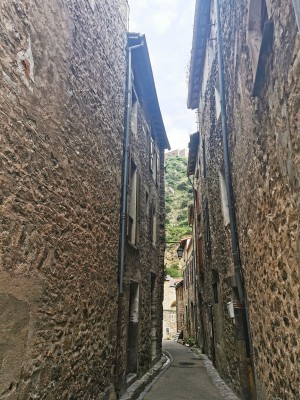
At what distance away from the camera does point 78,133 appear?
445 cm

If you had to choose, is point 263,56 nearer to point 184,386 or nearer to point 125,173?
point 125,173

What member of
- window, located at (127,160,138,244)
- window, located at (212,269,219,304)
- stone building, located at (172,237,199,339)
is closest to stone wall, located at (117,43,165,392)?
window, located at (127,160,138,244)

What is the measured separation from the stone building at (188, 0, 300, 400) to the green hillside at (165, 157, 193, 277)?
3575cm

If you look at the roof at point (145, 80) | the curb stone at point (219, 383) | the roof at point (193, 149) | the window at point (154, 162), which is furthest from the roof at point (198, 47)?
the curb stone at point (219, 383)

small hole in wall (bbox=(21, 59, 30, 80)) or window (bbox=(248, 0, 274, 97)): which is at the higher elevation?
window (bbox=(248, 0, 274, 97))

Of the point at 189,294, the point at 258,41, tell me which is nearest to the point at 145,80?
the point at 258,41

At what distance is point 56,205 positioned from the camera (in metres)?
3.65

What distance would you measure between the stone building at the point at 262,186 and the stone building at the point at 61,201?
2170 mm

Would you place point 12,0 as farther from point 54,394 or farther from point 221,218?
point 221,218

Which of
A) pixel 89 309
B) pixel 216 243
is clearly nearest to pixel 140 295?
pixel 216 243

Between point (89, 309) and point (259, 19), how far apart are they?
168 inches

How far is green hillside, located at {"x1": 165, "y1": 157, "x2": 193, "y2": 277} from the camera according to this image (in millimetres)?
42406

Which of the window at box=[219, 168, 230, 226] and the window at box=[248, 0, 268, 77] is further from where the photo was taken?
the window at box=[219, 168, 230, 226]

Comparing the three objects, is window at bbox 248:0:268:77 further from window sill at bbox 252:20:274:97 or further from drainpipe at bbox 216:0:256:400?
drainpipe at bbox 216:0:256:400
